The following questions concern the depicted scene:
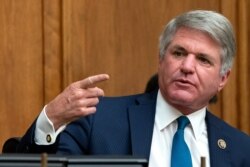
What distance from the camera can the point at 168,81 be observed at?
2.26m

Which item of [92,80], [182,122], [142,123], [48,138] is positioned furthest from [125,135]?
[92,80]

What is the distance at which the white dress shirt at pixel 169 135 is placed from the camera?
7.23 feet

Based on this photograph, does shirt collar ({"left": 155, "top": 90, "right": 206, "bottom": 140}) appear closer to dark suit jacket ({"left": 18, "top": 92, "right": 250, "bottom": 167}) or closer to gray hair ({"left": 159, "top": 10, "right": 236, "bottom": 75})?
dark suit jacket ({"left": 18, "top": 92, "right": 250, "bottom": 167})

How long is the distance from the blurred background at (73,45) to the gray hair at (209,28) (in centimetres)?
55

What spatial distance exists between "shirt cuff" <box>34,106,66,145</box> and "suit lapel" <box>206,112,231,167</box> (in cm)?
48

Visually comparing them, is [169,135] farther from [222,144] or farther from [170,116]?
[222,144]

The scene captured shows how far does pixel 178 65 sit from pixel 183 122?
166 mm

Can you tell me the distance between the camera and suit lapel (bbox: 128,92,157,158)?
7.22 feet

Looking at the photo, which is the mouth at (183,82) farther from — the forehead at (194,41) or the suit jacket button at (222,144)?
the suit jacket button at (222,144)

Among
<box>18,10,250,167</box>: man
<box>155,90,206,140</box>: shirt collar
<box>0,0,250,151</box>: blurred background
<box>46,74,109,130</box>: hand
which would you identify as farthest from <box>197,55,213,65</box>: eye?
<box>0,0,250,151</box>: blurred background

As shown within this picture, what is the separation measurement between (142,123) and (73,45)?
25.6 inches

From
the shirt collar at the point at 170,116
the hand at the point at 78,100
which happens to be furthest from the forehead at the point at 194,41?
the hand at the point at 78,100

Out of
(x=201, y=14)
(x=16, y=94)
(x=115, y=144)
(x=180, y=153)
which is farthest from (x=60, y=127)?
(x=16, y=94)

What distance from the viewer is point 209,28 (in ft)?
7.45
